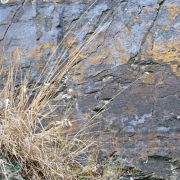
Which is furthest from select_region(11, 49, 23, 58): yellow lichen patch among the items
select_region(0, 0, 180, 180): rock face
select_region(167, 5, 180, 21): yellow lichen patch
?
select_region(167, 5, 180, 21): yellow lichen patch

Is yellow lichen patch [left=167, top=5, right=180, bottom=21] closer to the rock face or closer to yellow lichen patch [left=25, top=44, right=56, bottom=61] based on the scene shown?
the rock face

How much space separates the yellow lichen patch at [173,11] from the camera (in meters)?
2.01

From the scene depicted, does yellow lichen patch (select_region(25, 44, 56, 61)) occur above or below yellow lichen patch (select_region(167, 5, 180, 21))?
below

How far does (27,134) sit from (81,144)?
0.46 metres

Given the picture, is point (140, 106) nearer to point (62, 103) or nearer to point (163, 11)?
point (62, 103)

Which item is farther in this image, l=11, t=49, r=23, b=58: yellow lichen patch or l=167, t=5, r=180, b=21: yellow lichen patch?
l=11, t=49, r=23, b=58: yellow lichen patch

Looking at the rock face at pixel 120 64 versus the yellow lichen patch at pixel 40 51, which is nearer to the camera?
the rock face at pixel 120 64

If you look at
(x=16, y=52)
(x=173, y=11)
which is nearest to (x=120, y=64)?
(x=173, y=11)

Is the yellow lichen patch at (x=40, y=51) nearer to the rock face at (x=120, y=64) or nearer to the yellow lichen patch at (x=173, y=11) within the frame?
the rock face at (x=120, y=64)

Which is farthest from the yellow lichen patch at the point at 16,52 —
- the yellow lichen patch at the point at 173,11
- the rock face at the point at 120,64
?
the yellow lichen patch at the point at 173,11

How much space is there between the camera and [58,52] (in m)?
2.11

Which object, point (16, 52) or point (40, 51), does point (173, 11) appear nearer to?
point (40, 51)

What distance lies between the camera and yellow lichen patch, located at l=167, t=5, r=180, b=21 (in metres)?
2.01

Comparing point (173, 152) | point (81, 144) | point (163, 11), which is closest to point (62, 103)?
point (81, 144)
